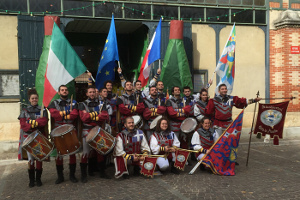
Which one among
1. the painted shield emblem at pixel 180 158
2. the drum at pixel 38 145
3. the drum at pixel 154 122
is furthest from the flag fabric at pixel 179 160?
the drum at pixel 38 145

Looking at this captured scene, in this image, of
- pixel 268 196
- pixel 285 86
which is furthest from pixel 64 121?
pixel 285 86

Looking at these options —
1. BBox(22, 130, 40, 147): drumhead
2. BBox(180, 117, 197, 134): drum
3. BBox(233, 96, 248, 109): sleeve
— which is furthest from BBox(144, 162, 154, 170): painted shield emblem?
BBox(233, 96, 248, 109): sleeve

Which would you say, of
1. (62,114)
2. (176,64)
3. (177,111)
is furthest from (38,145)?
(176,64)

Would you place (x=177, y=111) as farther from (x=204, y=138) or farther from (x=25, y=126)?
(x=25, y=126)

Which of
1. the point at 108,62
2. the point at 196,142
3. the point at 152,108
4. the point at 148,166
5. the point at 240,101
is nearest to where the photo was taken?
the point at 148,166

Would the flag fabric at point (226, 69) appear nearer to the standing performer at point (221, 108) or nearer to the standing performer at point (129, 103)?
the standing performer at point (221, 108)

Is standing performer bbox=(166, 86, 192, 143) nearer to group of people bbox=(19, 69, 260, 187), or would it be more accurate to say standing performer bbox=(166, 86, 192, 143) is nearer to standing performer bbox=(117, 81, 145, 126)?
group of people bbox=(19, 69, 260, 187)

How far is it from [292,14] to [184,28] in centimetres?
403

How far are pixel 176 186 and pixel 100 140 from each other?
5.37 feet

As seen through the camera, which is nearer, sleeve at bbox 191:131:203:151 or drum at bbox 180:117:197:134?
sleeve at bbox 191:131:203:151

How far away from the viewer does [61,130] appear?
5.86 meters

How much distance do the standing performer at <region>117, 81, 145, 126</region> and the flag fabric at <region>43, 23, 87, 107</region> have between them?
112 centimetres

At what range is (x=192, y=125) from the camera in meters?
7.19

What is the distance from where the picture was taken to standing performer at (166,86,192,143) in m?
7.38
